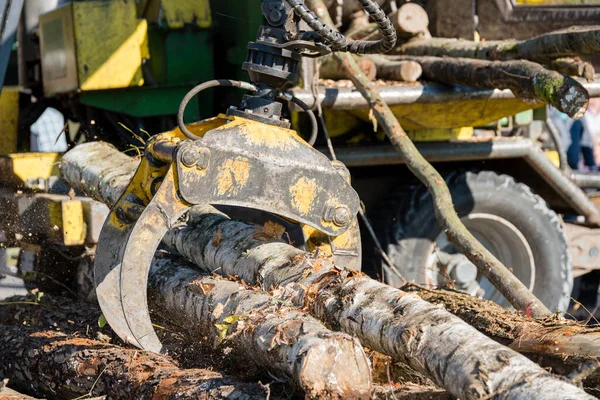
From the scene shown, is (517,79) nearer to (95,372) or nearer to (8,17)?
(95,372)

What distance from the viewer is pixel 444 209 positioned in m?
4.82

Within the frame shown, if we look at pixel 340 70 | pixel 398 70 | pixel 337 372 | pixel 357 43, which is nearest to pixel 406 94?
pixel 398 70

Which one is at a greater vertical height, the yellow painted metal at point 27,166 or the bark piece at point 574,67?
the bark piece at point 574,67

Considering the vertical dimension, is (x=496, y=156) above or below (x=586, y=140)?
above

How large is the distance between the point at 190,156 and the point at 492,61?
2.33 m

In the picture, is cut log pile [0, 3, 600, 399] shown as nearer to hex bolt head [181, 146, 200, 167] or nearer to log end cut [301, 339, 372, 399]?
log end cut [301, 339, 372, 399]

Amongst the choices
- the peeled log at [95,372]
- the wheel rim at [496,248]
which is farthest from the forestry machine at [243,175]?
the wheel rim at [496,248]

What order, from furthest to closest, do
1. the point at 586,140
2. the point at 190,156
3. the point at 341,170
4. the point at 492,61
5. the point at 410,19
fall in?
the point at 586,140
the point at 410,19
the point at 492,61
the point at 341,170
the point at 190,156

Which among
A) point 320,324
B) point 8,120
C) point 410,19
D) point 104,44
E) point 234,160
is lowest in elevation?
point 320,324

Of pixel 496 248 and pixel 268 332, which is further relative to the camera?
pixel 496 248

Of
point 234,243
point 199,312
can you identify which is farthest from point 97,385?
point 234,243

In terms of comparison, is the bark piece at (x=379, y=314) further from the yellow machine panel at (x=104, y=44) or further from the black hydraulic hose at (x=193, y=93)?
the yellow machine panel at (x=104, y=44)

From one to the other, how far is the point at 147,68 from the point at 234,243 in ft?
6.31

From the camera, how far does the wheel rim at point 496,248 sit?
6.29 meters
